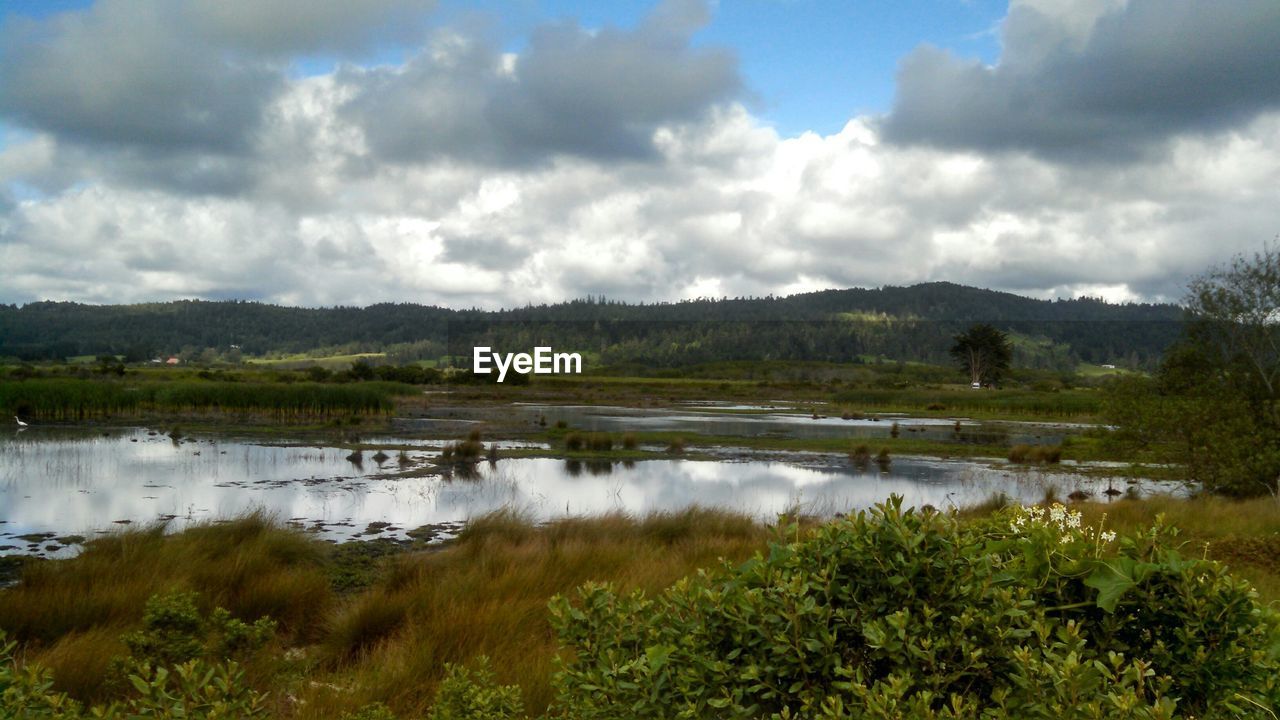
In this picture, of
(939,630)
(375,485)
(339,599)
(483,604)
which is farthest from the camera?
(375,485)

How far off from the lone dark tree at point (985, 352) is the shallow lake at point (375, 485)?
251 feet

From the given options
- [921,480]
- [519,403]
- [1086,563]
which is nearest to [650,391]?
[519,403]

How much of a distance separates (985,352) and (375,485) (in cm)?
9446

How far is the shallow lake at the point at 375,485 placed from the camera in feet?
57.6

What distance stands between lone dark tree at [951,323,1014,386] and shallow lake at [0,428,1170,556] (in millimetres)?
76649

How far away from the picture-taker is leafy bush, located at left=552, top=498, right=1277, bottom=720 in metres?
2.84

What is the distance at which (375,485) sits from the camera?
22.5 meters

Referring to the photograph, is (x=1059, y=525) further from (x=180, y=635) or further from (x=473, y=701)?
(x=180, y=635)

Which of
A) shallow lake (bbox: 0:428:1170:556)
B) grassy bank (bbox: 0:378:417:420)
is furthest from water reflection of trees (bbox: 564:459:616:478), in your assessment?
grassy bank (bbox: 0:378:417:420)

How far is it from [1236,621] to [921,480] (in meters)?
24.3

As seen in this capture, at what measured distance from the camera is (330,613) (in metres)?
8.51

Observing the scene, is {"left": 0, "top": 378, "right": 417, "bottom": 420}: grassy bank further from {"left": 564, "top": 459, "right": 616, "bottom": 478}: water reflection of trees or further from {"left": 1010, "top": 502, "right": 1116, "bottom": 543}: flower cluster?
{"left": 1010, "top": 502, "right": 1116, "bottom": 543}: flower cluster

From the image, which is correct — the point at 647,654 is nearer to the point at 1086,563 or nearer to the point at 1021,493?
the point at 1086,563

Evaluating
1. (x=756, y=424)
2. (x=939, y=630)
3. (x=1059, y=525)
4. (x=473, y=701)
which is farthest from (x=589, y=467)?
(x=939, y=630)
